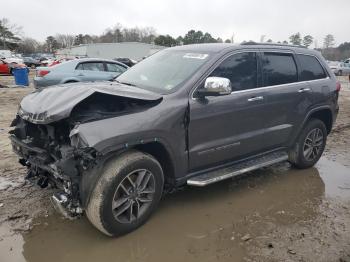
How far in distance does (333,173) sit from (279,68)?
205cm

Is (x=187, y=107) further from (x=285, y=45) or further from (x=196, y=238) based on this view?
(x=285, y=45)

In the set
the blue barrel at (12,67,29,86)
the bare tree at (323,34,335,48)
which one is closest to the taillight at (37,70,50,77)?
the blue barrel at (12,67,29,86)

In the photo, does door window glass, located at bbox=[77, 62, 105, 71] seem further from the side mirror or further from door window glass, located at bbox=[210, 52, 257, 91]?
the side mirror

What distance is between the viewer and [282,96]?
491 centimetres

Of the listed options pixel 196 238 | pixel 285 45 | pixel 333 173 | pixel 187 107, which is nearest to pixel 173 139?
pixel 187 107

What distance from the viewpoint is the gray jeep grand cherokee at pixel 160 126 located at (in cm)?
330

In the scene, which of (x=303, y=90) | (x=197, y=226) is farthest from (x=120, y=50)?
(x=197, y=226)

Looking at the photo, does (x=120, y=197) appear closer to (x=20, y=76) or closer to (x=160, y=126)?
(x=160, y=126)

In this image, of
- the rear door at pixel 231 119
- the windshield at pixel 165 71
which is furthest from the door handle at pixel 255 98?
the windshield at pixel 165 71

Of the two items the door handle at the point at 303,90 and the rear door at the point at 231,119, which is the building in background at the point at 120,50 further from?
the rear door at the point at 231,119

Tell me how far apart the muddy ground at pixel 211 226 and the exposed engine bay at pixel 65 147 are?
450mm

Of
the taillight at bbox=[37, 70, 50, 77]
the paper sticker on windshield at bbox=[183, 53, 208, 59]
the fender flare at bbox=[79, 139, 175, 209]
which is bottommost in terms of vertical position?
the fender flare at bbox=[79, 139, 175, 209]

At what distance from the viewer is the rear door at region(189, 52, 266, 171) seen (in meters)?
4.01

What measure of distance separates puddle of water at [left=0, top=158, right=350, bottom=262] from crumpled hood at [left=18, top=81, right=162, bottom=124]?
1237 millimetres
